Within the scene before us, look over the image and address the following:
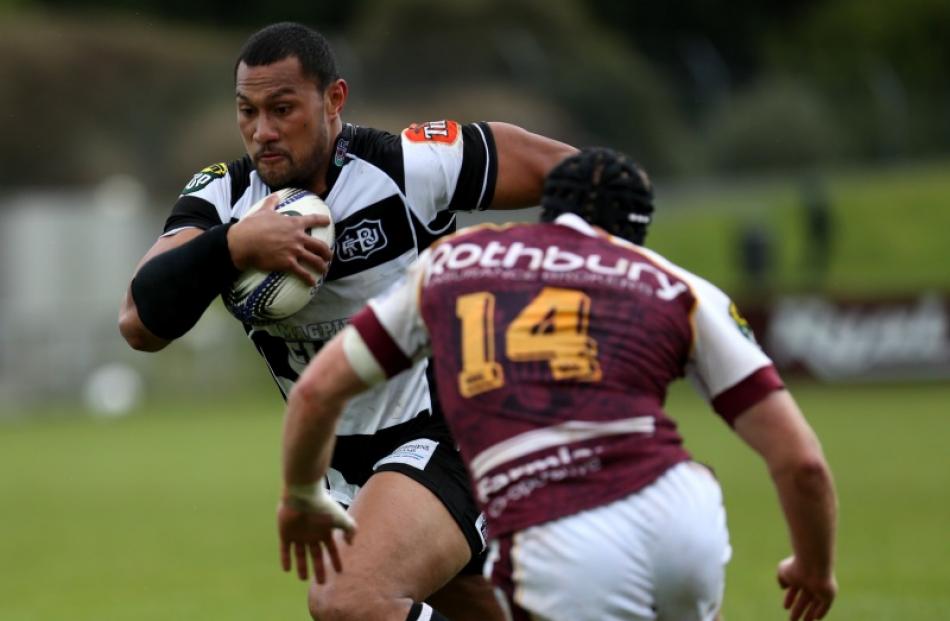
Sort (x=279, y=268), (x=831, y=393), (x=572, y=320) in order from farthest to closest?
(x=831, y=393) → (x=279, y=268) → (x=572, y=320)

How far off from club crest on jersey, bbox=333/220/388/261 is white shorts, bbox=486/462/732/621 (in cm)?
190

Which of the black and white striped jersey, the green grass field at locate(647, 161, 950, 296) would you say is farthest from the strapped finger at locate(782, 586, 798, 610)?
the green grass field at locate(647, 161, 950, 296)

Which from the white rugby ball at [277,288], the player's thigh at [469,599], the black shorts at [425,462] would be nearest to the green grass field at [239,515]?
the player's thigh at [469,599]

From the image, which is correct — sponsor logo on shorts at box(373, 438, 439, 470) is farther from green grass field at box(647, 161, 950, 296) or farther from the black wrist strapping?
green grass field at box(647, 161, 950, 296)

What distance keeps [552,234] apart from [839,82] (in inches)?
1138

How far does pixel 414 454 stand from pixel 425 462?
0.07 metres

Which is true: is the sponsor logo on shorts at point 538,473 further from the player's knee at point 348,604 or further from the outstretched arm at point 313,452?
the player's knee at point 348,604

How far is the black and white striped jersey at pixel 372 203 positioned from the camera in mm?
5781

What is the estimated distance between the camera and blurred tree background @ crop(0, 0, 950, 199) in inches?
1251

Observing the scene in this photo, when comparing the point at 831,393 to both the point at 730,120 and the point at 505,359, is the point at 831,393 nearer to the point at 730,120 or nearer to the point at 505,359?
the point at 730,120

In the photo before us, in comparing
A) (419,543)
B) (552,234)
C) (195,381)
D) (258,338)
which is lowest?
(195,381)

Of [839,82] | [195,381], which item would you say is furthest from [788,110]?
[195,381]

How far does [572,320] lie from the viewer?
13.5 feet

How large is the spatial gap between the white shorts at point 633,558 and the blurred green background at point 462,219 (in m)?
4.83
